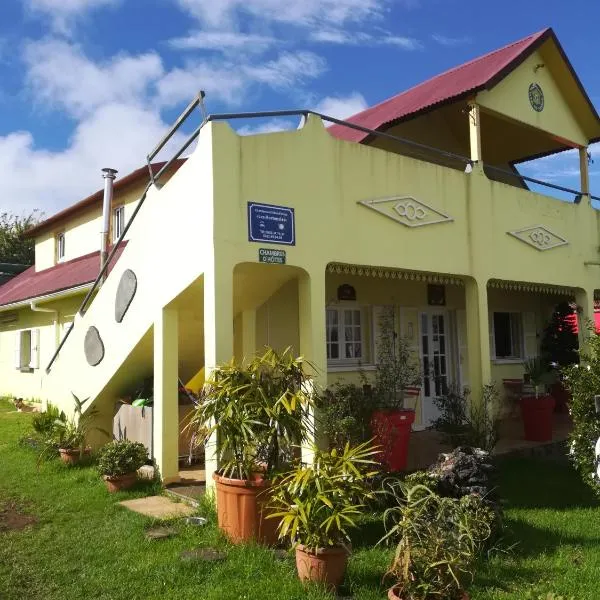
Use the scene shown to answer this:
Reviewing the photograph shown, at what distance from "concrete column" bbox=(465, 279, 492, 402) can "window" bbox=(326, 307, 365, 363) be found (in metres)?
2.01

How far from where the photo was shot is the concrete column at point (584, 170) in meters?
10.8

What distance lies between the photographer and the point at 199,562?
4539 mm

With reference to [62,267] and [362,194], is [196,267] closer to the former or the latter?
[362,194]

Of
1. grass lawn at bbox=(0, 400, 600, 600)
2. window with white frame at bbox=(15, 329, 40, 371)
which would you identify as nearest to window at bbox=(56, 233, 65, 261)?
window with white frame at bbox=(15, 329, 40, 371)

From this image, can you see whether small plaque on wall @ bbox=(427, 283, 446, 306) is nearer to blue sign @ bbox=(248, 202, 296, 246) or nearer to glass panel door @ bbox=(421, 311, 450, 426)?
glass panel door @ bbox=(421, 311, 450, 426)

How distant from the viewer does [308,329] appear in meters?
6.36

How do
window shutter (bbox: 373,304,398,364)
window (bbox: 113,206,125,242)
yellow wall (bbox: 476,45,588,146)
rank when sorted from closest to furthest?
yellow wall (bbox: 476,45,588,146) → window shutter (bbox: 373,304,398,364) → window (bbox: 113,206,125,242)

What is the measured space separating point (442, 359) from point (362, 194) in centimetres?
479

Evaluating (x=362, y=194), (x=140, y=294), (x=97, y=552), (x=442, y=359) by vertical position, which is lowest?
(x=97, y=552)

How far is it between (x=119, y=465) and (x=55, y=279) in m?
8.90

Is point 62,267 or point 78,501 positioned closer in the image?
point 78,501

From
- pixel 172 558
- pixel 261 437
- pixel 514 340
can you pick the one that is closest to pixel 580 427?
pixel 261 437

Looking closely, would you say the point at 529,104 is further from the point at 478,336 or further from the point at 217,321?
the point at 217,321

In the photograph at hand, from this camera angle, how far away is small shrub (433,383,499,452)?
732cm
